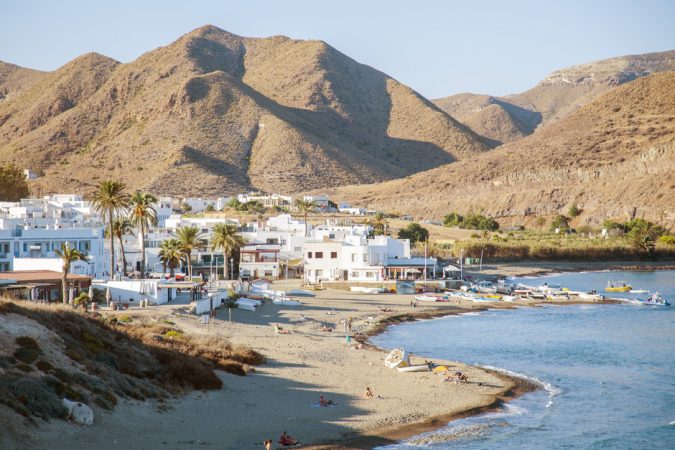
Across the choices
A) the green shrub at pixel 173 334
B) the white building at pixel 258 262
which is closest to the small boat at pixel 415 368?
the green shrub at pixel 173 334

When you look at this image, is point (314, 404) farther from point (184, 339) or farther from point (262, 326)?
point (262, 326)

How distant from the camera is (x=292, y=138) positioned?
194m

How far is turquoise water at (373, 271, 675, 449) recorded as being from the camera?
97.6ft

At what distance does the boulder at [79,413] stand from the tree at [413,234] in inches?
3278

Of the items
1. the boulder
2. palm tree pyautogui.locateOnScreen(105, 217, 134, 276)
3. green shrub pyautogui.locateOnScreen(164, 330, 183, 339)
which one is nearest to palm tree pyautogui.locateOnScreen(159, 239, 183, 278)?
palm tree pyautogui.locateOnScreen(105, 217, 134, 276)

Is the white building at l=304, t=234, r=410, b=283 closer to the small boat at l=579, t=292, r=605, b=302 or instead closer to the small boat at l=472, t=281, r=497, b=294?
the small boat at l=472, t=281, r=497, b=294

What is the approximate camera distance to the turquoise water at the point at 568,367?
29.8 m

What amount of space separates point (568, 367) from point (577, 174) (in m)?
120

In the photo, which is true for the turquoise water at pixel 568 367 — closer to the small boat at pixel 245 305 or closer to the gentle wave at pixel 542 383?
the gentle wave at pixel 542 383

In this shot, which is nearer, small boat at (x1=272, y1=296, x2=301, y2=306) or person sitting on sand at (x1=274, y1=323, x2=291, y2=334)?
person sitting on sand at (x1=274, y1=323, x2=291, y2=334)

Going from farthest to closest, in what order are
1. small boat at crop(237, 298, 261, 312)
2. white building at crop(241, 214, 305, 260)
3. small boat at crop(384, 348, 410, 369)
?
white building at crop(241, 214, 305, 260) → small boat at crop(237, 298, 261, 312) → small boat at crop(384, 348, 410, 369)

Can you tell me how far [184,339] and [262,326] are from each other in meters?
13.6

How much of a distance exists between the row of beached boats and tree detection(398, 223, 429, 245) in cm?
2795

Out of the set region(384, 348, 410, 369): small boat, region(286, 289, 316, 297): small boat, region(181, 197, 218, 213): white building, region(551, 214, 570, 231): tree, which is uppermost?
region(181, 197, 218, 213): white building
